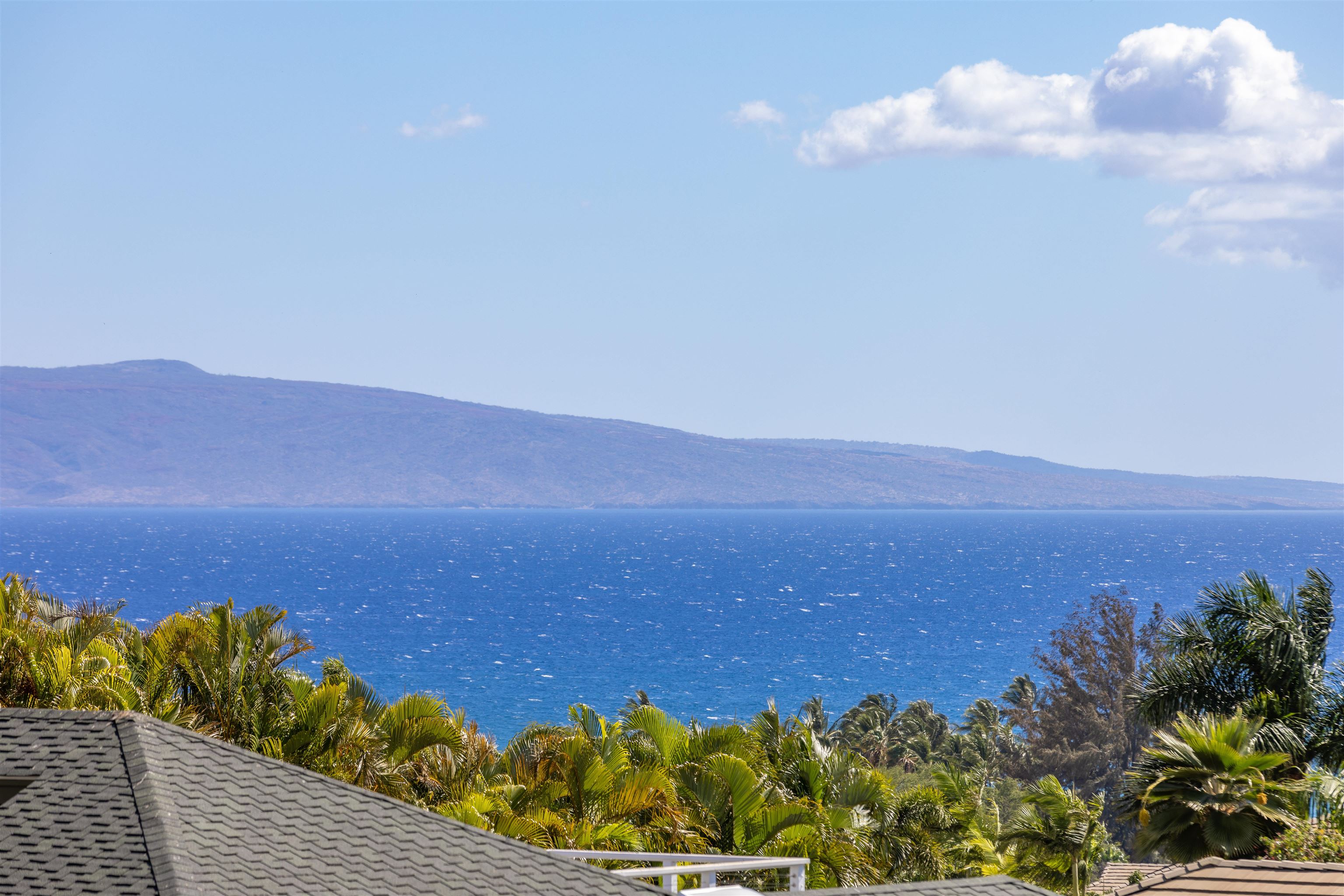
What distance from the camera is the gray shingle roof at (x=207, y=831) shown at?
8.53m

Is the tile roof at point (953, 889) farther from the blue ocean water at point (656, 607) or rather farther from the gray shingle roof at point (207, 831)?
the blue ocean water at point (656, 607)

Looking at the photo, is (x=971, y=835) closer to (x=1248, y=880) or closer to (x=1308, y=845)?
(x=1308, y=845)

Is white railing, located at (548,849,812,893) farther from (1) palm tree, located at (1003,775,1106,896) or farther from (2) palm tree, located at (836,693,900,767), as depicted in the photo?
(2) palm tree, located at (836,693,900,767)

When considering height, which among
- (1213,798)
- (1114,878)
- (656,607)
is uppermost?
(1213,798)

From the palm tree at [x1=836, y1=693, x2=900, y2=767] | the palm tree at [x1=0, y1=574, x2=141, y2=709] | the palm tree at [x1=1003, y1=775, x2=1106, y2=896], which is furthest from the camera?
the palm tree at [x1=836, y1=693, x2=900, y2=767]

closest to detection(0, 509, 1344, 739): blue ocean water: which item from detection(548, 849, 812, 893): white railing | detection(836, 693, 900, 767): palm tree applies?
detection(836, 693, 900, 767): palm tree

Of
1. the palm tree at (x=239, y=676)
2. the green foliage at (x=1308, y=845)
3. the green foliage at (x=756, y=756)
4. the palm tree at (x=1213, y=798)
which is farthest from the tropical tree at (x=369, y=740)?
the green foliage at (x=1308, y=845)

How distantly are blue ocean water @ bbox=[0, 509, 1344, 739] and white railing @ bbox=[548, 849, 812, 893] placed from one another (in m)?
57.1

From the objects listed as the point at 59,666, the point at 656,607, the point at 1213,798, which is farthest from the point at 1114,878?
the point at 656,607

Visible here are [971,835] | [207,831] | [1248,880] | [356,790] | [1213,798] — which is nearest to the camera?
[207,831]

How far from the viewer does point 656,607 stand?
129000 mm

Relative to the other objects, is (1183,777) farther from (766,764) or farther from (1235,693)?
(766,764)

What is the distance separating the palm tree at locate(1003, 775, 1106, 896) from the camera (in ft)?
69.4

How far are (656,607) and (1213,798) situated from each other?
115 meters
